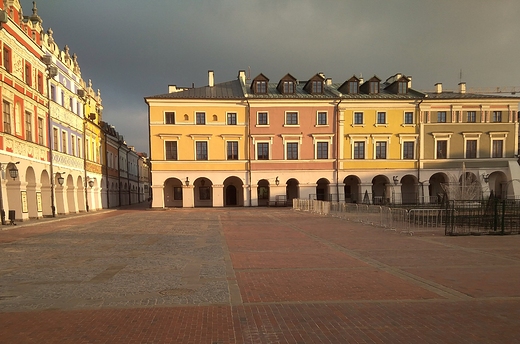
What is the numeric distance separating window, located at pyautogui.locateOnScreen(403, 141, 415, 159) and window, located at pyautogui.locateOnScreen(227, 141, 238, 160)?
1912 cm

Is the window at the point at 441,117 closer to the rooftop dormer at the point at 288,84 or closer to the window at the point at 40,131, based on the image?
the rooftop dormer at the point at 288,84

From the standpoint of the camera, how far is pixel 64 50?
3177 cm

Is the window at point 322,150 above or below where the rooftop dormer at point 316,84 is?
below

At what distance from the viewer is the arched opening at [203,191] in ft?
131

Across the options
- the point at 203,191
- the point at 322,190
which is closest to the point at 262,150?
the point at 203,191

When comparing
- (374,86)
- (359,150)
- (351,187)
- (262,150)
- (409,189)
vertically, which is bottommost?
(409,189)

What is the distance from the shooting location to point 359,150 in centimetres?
3834

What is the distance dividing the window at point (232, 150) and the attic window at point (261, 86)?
6675 mm

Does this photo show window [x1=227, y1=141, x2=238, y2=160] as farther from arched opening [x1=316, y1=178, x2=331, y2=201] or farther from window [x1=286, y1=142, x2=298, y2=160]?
arched opening [x1=316, y1=178, x2=331, y2=201]

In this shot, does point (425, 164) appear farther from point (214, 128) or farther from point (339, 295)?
point (339, 295)

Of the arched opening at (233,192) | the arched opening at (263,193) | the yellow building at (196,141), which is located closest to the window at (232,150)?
the yellow building at (196,141)

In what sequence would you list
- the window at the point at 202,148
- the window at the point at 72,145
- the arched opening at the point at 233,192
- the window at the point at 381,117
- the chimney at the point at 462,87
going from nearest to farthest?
the window at the point at 72,145, the window at the point at 202,148, the window at the point at 381,117, the arched opening at the point at 233,192, the chimney at the point at 462,87

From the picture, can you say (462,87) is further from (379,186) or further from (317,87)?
(317,87)

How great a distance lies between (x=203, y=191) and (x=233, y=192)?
11.9ft
